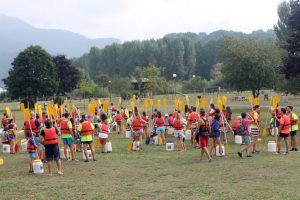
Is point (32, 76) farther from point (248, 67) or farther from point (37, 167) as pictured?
point (37, 167)

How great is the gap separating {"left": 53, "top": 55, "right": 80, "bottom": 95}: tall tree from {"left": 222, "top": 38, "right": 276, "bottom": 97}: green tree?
36930mm

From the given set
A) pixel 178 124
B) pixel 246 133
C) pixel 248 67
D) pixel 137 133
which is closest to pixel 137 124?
pixel 137 133

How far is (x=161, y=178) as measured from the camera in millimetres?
12336

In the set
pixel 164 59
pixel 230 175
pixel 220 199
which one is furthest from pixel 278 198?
pixel 164 59

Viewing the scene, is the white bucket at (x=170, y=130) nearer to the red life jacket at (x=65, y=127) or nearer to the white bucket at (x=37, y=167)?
the red life jacket at (x=65, y=127)

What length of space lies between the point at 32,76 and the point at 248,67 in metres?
35.5

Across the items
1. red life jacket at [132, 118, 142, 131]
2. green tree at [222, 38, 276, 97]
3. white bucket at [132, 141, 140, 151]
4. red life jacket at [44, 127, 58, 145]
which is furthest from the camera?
green tree at [222, 38, 276, 97]

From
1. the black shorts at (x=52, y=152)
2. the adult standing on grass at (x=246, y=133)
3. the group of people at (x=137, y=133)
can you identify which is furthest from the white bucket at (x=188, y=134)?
the black shorts at (x=52, y=152)

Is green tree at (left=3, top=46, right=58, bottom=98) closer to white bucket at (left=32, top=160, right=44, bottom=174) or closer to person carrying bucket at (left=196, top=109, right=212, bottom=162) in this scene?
white bucket at (left=32, top=160, right=44, bottom=174)

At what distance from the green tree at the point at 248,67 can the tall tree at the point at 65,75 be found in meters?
36.9

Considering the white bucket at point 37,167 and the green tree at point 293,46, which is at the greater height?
the green tree at point 293,46

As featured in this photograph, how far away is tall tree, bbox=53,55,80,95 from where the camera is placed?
68.4m

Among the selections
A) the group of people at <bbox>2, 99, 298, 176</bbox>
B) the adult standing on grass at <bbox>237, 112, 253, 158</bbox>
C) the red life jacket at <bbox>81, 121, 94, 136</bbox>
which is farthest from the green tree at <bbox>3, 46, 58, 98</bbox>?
the adult standing on grass at <bbox>237, 112, 253, 158</bbox>

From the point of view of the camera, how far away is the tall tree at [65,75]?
2692 inches
